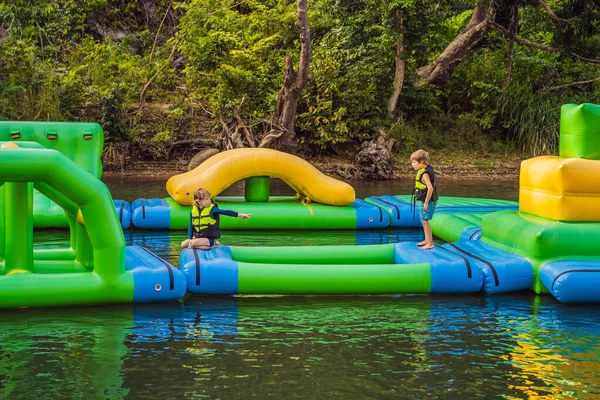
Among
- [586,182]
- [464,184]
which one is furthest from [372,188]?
[586,182]

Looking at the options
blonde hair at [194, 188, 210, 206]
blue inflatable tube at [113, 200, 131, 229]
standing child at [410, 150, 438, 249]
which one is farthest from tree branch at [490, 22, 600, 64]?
blonde hair at [194, 188, 210, 206]

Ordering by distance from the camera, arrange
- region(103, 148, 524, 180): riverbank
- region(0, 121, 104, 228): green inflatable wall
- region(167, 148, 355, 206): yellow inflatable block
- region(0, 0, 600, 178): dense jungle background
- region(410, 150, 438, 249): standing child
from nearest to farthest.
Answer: region(410, 150, 438, 249): standing child → region(0, 121, 104, 228): green inflatable wall → region(167, 148, 355, 206): yellow inflatable block → region(103, 148, 524, 180): riverbank → region(0, 0, 600, 178): dense jungle background

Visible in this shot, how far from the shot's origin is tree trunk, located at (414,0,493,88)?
67.4 feet

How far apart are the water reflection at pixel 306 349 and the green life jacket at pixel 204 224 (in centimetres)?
98

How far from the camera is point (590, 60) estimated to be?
66.3ft

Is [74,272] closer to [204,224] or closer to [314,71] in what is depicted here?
[204,224]

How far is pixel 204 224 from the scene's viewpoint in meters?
7.98

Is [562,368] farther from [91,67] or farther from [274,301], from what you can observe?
[91,67]

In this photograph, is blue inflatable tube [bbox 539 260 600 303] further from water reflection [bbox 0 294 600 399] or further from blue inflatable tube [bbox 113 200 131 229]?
blue inflatable tube [bbox 113 200 131 229]

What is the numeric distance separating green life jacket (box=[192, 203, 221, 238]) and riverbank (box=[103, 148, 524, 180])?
10.3m

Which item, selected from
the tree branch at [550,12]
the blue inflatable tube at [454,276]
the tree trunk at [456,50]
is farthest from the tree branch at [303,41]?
the blue inflatable tube at [454,276]

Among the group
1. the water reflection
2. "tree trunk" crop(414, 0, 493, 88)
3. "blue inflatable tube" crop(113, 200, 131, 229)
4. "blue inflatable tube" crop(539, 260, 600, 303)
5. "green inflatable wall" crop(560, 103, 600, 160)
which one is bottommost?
the water reflection

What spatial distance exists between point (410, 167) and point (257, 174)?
9.20 meters

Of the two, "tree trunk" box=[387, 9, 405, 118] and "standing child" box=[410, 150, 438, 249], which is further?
"tree trunk" box=[387, 9, 405, 118]
